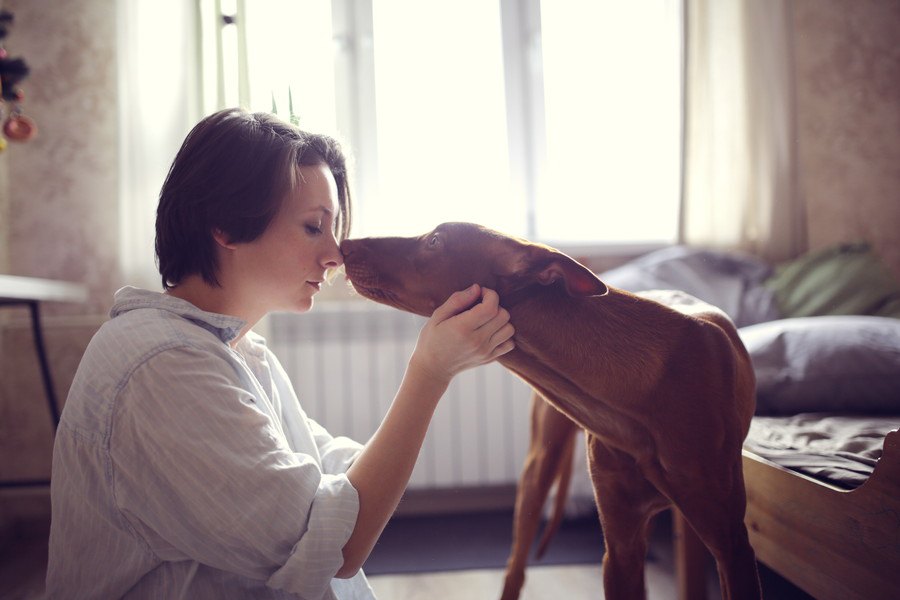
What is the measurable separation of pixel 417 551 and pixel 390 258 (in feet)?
5.10

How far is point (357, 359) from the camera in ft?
8.39

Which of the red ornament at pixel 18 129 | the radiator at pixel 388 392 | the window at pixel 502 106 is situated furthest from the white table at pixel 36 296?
the window at pixel 502 106

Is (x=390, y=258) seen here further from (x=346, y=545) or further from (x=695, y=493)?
(x=695, y=493)

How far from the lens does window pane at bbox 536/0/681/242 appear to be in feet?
9.46

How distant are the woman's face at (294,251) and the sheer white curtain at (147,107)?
1.69 m

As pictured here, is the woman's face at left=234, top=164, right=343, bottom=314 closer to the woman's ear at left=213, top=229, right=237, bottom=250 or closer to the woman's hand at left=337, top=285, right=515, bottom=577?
→ the woman's ear at left=213, top=229, right=237, bottom=250

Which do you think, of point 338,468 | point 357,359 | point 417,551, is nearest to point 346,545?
point 338,468

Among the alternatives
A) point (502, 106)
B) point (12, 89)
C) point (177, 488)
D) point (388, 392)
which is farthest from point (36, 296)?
point (502, 106)

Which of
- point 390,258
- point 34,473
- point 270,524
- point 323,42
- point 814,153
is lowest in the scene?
point 34,473

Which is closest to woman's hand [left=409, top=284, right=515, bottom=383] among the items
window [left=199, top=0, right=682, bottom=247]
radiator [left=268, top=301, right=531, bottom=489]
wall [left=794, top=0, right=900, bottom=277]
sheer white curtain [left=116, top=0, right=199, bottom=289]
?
radiator [left=268, top=301, right=531, bottom=489]

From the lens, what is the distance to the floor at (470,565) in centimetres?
181

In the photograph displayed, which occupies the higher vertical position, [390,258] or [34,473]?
[390,258]

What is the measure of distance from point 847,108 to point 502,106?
171 centimetres

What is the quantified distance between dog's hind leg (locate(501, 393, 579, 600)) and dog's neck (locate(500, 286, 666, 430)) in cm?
58
